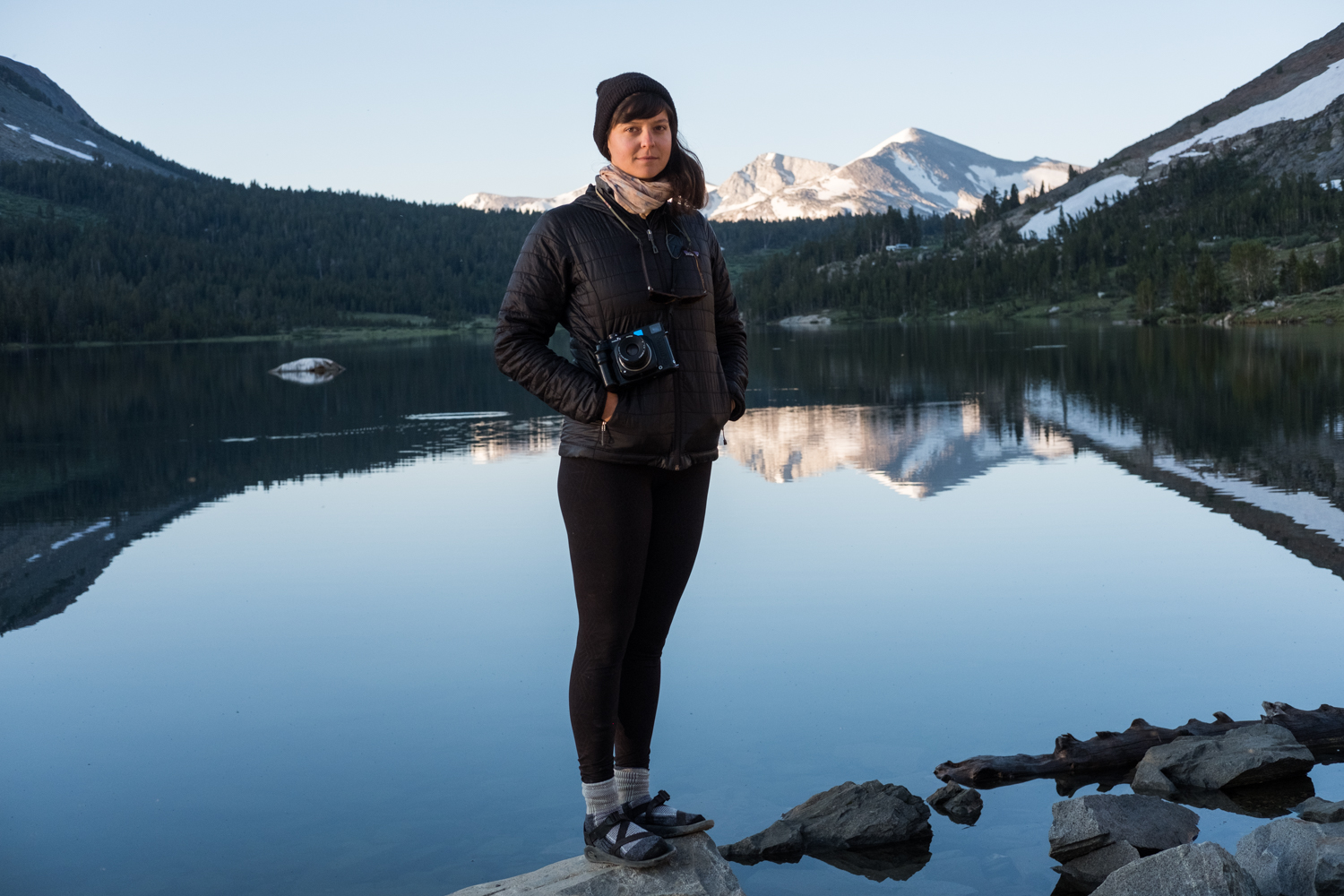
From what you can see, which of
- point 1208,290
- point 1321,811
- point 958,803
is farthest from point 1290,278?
point 958,803

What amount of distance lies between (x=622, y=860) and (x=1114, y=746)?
3008 mm

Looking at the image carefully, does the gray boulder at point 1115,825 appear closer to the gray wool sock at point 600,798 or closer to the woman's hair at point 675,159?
the gray wool sock at point 600,798

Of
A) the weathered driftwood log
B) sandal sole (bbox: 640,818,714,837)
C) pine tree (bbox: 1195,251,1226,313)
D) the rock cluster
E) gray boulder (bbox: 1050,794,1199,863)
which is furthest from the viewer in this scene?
pine tree (bbox: 1195,251,1226,313)

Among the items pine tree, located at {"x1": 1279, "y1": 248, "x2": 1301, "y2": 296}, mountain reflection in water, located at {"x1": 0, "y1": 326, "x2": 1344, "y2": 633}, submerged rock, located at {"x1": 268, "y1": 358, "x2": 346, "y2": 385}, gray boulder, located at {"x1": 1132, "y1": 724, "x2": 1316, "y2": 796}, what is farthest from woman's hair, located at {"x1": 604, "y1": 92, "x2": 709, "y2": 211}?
pine tree, located at {"x1": 1279, "y1": 248, "x2": 1301, "y2": 296}

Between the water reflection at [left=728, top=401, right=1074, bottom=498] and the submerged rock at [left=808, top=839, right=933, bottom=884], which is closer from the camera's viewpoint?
the submerged rock at [left=808, top=839, right=933, bottom=884]

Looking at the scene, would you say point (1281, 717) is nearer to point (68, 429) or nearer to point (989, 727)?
point (989, 727)

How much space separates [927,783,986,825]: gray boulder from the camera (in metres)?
5.51

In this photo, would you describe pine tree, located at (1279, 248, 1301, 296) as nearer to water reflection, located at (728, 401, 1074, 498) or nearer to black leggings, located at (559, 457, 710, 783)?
water reflection, located at (728, 401, 1074, 498)

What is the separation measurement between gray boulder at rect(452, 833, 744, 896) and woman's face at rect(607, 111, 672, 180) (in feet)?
8.67

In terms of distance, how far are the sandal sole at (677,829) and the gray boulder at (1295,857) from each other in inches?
86.0

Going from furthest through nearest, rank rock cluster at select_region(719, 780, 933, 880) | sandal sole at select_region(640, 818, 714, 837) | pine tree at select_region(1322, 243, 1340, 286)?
pine tree at select_region(1322, 243, 1340, 286) < rock cluster at select_region(719, 780, 933, 880) < sandal sole at select_region(640, 818, 714, 837)

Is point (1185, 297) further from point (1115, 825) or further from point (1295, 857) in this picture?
point (1295, 857)

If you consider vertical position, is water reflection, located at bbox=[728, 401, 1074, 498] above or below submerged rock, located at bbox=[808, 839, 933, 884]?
above

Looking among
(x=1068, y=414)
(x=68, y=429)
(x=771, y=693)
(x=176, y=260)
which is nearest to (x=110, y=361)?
(x=68, y=429)
